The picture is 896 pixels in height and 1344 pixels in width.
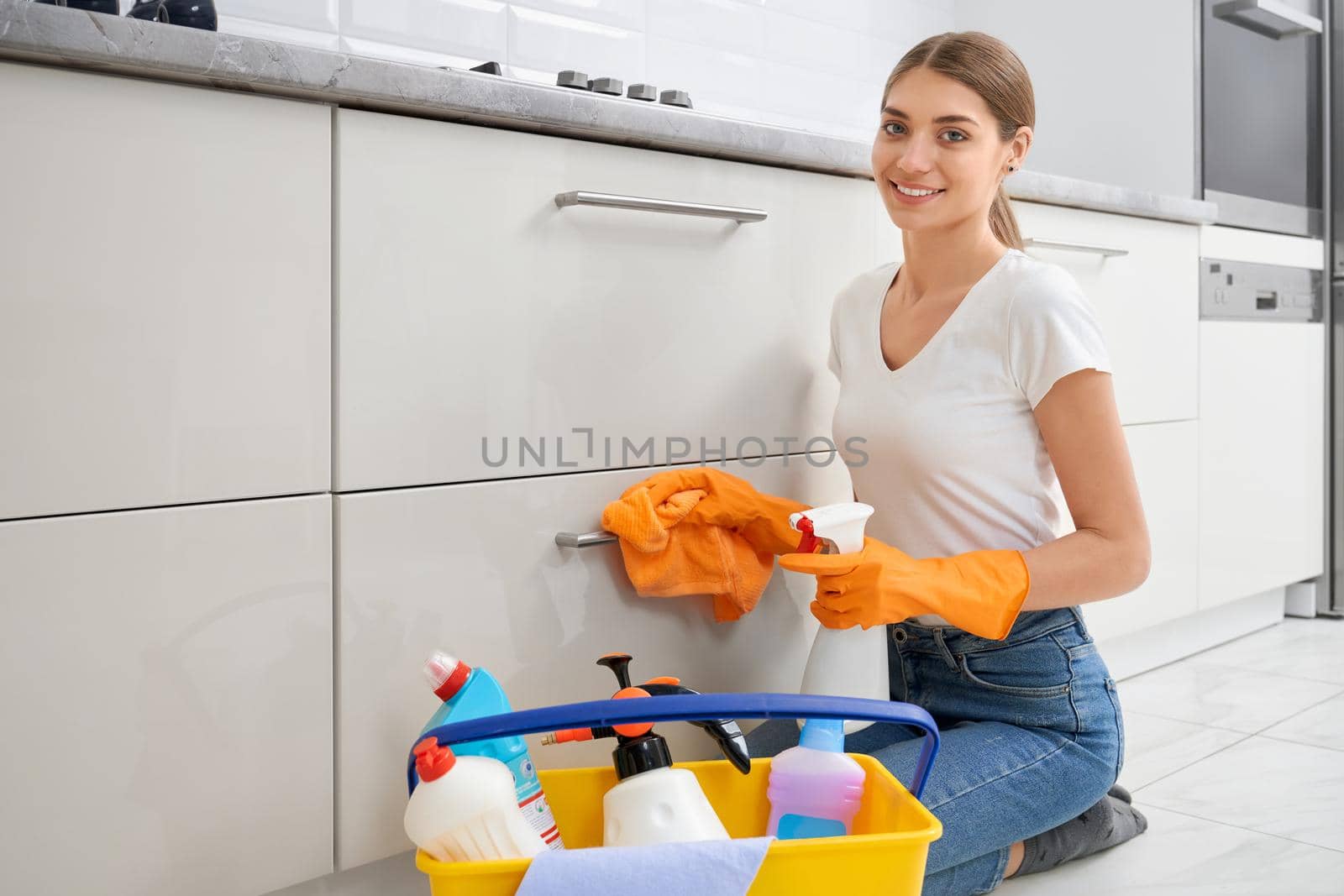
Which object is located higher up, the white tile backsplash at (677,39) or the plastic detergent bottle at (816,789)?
the white tile backsplash at (677,39)

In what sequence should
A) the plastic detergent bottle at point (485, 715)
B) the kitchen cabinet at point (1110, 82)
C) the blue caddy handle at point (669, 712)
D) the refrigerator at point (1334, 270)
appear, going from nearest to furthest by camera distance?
the blue caddy handle at point (669, 712) → the plastic detergent bottle at point (485, 715) → the kitchen cabinet at point (1110, 82) → the refrigerator at point (1334, 270)

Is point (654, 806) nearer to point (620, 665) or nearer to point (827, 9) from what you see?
point (620, 665)

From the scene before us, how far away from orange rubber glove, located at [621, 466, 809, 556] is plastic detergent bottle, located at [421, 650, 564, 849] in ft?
0.90

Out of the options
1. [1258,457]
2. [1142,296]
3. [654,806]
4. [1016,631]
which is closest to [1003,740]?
[1016,631]

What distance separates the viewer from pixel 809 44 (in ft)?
6.90

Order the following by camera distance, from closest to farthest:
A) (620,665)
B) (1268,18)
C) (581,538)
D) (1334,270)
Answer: (620,665), (581,538), (1268,18), (1334,270)

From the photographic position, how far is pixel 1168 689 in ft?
6.34

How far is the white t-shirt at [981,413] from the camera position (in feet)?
3.62

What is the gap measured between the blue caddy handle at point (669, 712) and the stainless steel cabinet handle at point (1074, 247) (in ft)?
3.14

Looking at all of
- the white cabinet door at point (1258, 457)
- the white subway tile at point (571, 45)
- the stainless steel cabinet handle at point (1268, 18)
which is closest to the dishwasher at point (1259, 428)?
the white cabinet door at point (1258, 457)

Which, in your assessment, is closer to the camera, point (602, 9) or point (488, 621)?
point (488, 621)

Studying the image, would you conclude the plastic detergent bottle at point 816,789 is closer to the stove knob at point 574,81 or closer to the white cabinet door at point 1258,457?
the stove knob at point 574,81

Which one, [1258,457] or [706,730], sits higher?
[1258,457]

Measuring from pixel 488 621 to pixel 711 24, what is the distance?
1284 mm
